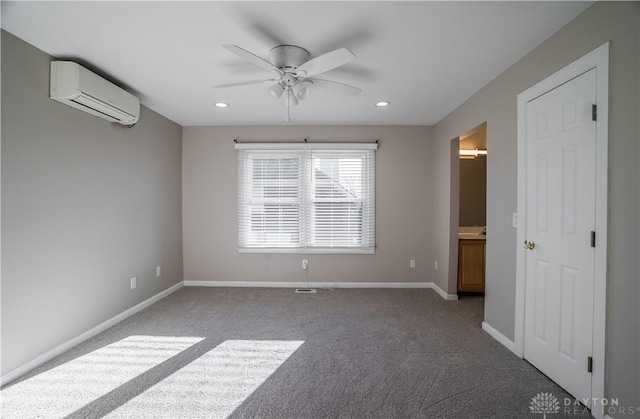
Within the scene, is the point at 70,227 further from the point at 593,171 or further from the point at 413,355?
the point at 593,171

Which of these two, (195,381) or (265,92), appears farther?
(265,92)

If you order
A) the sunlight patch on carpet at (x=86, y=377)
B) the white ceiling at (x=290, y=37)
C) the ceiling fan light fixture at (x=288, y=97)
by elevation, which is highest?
the white ceiling at (x=290, y=37)

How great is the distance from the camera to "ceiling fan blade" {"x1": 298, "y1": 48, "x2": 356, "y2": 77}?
72.2 inches

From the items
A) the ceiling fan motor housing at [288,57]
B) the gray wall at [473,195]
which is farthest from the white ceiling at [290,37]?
the gray wall at [473,195]

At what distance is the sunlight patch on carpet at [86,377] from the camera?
68.9 inches

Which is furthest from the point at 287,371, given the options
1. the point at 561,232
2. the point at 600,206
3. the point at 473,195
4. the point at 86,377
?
the point at 473,195

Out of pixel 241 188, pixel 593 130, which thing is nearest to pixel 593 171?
pixel 593 130

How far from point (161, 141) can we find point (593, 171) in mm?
4359

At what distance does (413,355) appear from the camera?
93.5 inches

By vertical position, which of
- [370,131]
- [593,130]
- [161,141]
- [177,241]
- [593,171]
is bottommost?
[177,241]

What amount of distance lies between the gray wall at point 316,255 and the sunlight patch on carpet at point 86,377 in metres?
1.79

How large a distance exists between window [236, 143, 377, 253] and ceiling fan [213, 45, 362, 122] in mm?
1695

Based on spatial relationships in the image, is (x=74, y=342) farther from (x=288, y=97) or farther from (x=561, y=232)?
(x=561, y=232)

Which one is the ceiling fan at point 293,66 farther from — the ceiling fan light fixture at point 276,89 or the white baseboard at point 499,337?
the white baseboard at point 499,337
